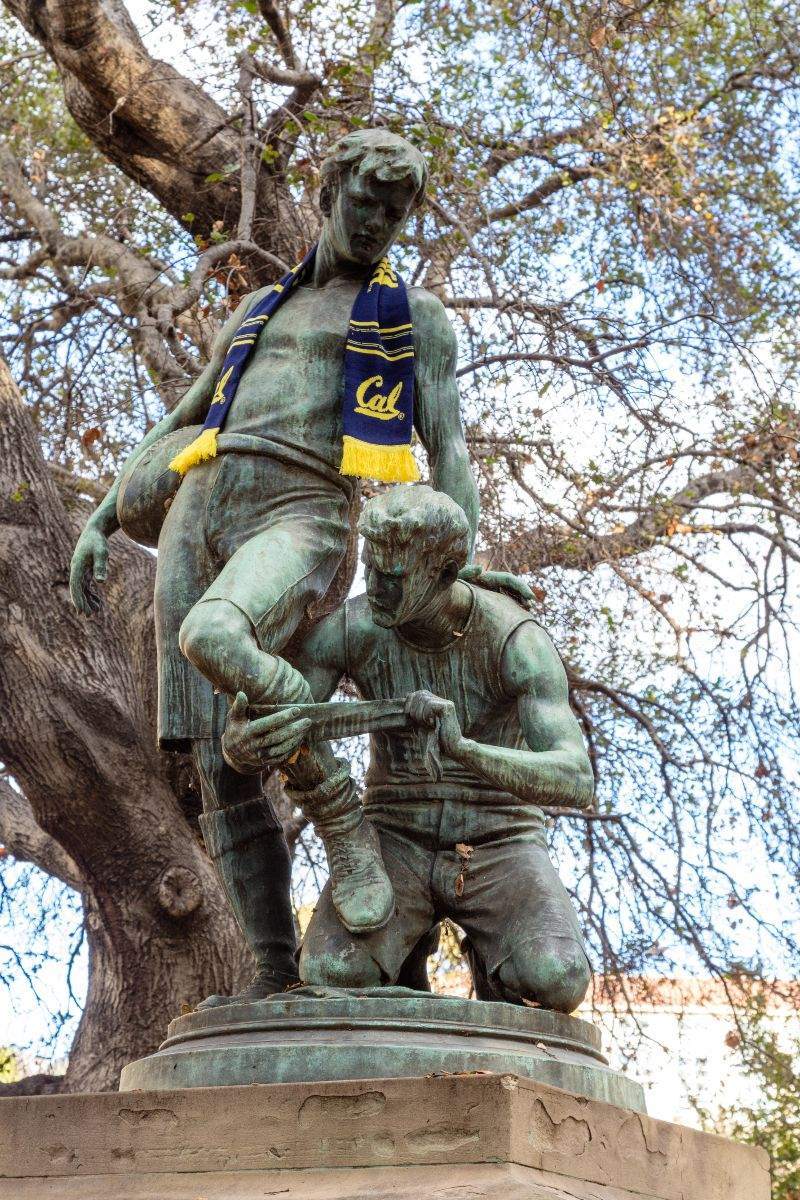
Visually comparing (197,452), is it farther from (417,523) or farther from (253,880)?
(253,880)

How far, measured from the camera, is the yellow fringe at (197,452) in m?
4.14

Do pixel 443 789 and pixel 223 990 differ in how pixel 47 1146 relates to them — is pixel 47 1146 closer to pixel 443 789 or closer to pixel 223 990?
pixel 443 789

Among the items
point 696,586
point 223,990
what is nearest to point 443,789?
point 223,990

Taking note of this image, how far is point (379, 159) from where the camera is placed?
4.09 m

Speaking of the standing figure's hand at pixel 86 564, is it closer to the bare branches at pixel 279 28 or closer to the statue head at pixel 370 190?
the statue head at pixel 370 190

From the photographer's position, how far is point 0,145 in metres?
11.2

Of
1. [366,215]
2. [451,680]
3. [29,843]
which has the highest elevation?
[29,843]

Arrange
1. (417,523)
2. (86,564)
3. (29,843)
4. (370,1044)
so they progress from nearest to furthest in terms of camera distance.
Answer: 1. (370,1044)
2. (417,523)
3. (86,564)
4. (29,843)

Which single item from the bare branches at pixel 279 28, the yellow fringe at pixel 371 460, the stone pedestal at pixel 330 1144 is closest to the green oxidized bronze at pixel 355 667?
the yellow fringe at pixel 371 460

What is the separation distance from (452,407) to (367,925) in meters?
1.40

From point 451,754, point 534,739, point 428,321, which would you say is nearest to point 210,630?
point 451,754

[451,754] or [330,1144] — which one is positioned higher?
[451,754]

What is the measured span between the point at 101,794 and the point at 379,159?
177 inches

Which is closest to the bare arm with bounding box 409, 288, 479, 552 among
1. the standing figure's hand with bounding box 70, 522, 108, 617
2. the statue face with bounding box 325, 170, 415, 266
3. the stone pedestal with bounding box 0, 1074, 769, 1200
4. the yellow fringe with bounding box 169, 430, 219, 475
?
the statue face with bounding box 325, 170, 415, 266
